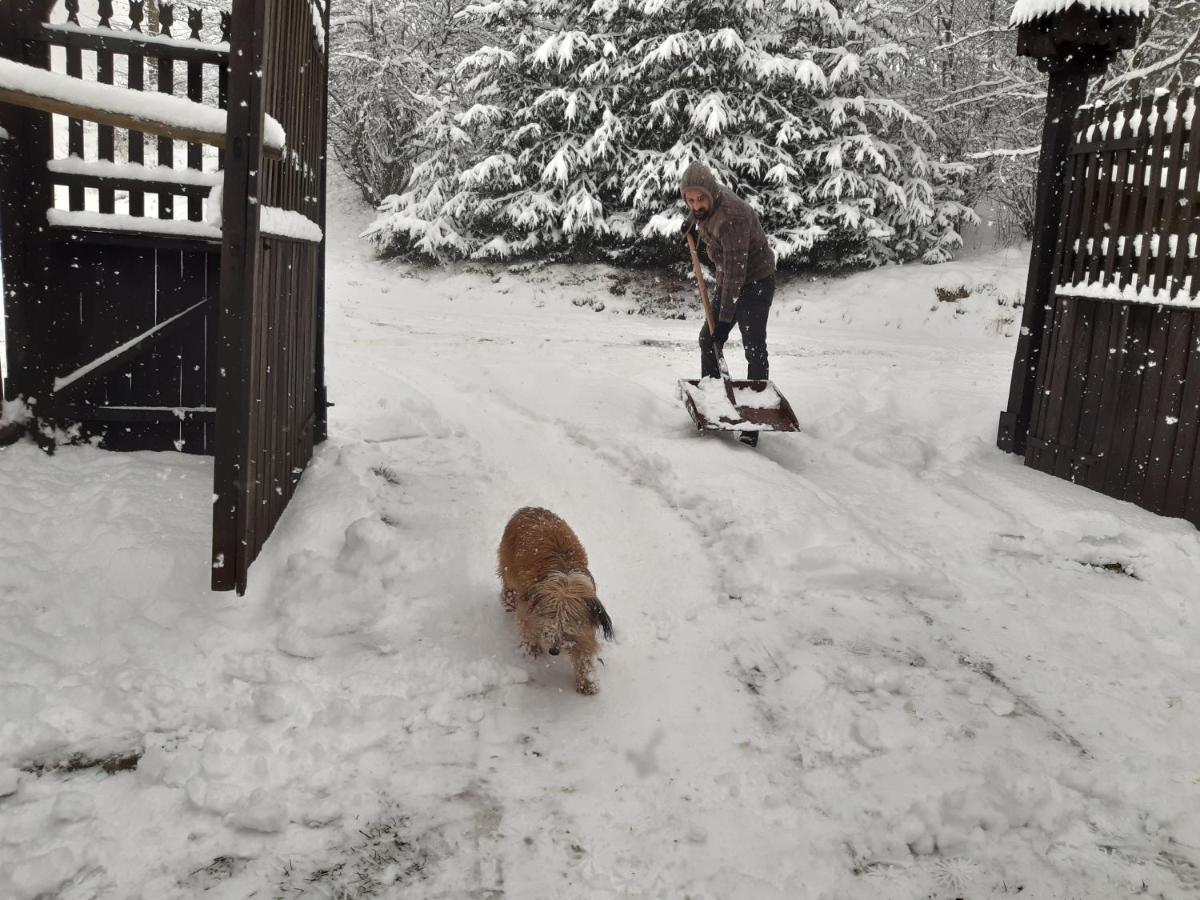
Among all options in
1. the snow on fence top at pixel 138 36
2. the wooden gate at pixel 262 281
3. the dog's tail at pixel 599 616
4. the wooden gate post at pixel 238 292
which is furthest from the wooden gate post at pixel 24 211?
the dog's tail at pixel 599 616

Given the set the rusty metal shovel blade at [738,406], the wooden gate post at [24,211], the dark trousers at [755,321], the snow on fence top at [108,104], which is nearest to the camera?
the snow on fence top at [108,104]

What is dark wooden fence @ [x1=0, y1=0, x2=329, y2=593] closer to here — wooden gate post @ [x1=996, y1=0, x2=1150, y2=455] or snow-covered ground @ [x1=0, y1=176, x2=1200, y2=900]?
snow-covered ground @ [x1=0, y1=176, x2=1200, y2=900]

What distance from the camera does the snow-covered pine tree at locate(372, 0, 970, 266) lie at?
13523mm

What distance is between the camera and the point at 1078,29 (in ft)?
18.0

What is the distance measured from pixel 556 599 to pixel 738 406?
3.40m

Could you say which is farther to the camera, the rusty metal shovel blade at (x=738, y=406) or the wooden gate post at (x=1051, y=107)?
the rusty metal shovel blade at (x=738, y=406)

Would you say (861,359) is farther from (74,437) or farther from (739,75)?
(74,437)

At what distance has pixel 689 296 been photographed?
46.9 feet

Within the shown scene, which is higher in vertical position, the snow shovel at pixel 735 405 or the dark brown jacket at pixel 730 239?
the dark brown jacket at pixel 730 239

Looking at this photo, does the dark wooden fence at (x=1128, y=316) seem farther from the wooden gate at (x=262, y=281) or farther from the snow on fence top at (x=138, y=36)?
the snow on fence top at (x=138, y=36)

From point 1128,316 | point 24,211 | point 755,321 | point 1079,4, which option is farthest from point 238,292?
point 1079,4

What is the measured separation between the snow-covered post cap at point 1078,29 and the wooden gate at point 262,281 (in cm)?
505

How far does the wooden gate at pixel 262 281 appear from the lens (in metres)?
2.89

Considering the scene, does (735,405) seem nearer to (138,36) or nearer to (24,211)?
(138,36)
